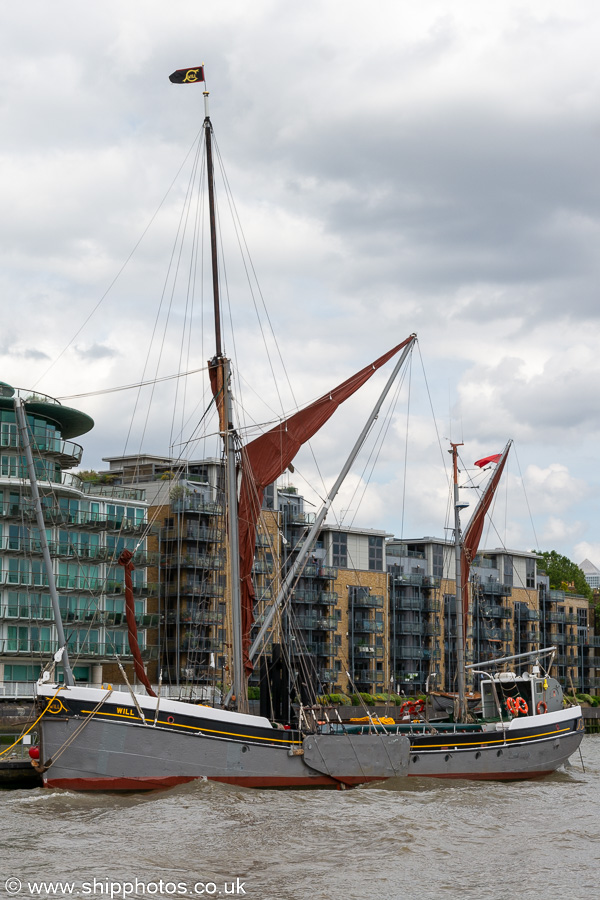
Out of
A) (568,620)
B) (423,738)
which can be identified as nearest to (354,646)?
(568,620)

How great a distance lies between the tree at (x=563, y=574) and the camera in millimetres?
168125

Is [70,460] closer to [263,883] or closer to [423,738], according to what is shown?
[423,738]

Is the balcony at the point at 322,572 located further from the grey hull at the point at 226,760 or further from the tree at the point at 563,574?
the grey hull at the point at 226,760

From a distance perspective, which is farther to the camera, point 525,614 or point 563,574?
point 563,574

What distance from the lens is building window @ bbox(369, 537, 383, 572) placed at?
5123 inches

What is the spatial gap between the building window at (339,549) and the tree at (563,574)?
49.4 metres

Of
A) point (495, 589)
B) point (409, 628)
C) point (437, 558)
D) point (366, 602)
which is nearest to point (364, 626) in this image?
point (366, 602)

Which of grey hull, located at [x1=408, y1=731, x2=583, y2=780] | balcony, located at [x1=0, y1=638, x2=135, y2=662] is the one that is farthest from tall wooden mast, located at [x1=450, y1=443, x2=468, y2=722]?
balcony, located at [x1=0, y1=638, x2=135, y2=662]

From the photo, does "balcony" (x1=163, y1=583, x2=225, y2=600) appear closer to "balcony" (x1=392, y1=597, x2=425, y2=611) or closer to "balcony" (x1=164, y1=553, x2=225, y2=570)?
"balcony" (x1=164, y1=553, x2=225, y2=570)

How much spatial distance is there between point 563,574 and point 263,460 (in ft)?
420

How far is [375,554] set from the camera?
429 feet

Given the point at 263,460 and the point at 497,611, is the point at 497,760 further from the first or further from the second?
the point at 497,611

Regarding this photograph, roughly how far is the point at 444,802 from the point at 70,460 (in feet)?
168

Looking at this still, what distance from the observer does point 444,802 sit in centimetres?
4150
